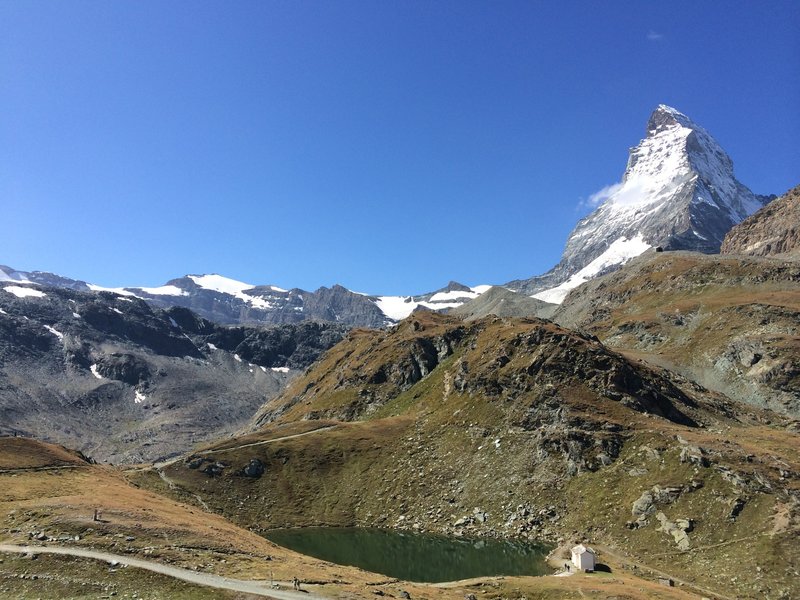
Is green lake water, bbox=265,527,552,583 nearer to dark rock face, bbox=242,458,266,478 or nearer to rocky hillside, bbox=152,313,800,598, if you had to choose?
rocky hillside, bbox=152,313,800,598

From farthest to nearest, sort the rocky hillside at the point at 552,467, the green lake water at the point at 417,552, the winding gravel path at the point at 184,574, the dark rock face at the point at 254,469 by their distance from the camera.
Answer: the dark rock face at the point at 254,469, the rocky hillside at the point at 552,467, the green lake water at the point at 417,552, the winding gravel path at the point at 184,574

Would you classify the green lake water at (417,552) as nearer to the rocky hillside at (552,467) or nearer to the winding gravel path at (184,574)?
the rocky hillside at (552,467)

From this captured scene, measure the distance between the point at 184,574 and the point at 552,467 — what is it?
84.6 m

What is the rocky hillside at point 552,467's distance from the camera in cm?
8250

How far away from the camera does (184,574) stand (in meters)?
45.3

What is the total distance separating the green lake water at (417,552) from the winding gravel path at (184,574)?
1517 inches

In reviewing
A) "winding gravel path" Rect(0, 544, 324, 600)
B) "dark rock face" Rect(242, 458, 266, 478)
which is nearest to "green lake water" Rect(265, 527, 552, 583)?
"dark rock face" Rect(242, 458, 266, 478)

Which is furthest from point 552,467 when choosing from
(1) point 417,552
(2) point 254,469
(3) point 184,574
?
(3) point 184,574

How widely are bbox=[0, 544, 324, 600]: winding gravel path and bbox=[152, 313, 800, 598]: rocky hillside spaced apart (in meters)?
56.7

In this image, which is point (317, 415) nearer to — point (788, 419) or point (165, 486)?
point (165, 486)

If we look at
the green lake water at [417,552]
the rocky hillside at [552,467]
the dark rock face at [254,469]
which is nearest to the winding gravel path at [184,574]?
the green lake water at [417,552]

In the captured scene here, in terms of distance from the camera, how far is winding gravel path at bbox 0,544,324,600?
43.8 m

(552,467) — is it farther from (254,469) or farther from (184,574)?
(184,574)

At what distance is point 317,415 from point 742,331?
473 ft
